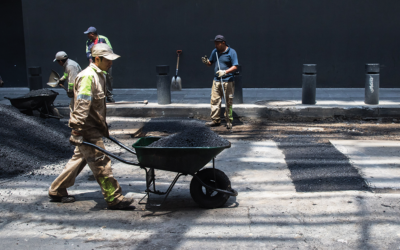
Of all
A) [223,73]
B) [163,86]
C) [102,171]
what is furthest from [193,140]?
[163,86]

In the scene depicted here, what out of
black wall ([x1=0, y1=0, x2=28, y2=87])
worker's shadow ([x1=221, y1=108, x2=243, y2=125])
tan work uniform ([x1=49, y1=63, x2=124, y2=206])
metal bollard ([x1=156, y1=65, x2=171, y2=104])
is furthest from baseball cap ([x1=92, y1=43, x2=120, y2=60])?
black wall ([x1=0, y1=0, x2=28, y2=87])

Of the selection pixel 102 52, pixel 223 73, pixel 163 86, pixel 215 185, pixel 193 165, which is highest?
pixel 102 52

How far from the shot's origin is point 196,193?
471 centimetres

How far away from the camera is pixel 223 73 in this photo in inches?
330

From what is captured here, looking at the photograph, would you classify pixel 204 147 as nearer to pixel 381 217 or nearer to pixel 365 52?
pixel 381 217

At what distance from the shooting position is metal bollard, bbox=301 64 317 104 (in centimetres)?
1009

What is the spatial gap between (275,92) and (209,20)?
3.00m

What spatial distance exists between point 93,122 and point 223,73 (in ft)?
13.7

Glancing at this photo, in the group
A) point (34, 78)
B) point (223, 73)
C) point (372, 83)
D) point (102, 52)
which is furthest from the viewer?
point (34, 78)

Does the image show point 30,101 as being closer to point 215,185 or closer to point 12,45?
point 215,185

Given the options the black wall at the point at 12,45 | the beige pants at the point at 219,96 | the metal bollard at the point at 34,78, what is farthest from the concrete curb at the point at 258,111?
the black wall at the point at 12,45

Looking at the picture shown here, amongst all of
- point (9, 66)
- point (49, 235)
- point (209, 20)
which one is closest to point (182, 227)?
point (49, 235)

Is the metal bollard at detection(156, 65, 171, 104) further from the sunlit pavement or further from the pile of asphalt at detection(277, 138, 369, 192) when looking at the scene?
the sunlit pavement

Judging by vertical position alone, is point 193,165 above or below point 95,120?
below
